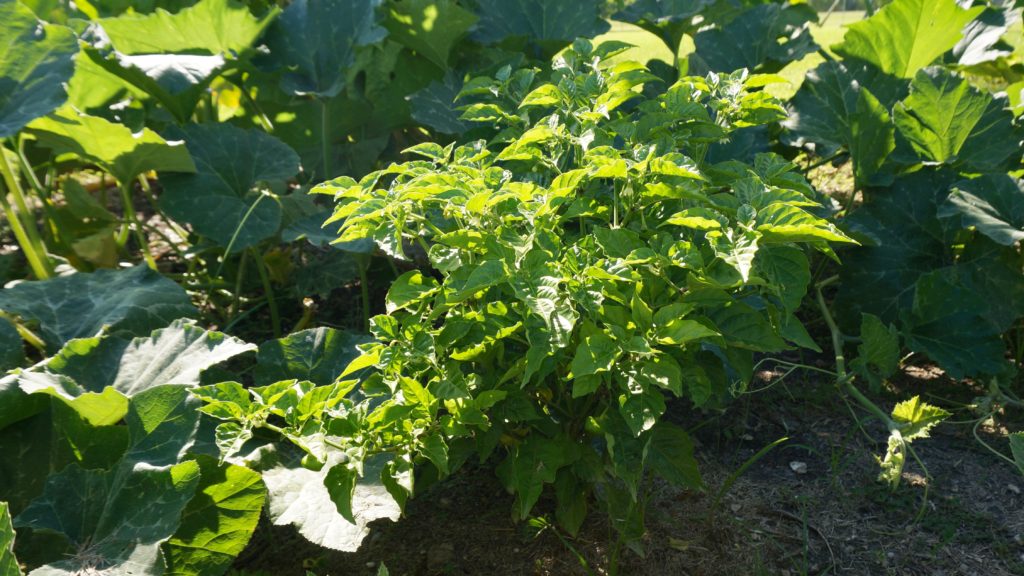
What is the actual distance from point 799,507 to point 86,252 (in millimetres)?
2158

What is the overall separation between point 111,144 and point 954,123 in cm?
216

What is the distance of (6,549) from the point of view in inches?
48.1

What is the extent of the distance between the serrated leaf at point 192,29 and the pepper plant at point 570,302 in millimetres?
1159

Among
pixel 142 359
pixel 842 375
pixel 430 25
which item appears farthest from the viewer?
pixel 430 25

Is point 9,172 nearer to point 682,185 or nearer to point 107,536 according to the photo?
point 107,536

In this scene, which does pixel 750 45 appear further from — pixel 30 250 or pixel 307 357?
pixel 30 250

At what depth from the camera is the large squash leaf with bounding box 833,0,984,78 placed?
2.38m

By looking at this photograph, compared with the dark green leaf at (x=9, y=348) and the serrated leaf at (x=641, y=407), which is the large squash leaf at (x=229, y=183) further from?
the serrated leaf at (x=641, y=407)

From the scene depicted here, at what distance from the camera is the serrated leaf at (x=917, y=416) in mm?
1618

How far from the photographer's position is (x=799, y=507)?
1.89 metres

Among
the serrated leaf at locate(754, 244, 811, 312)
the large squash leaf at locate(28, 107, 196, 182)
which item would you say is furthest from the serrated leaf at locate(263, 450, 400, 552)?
the large squash leaf at locate(28, 107, 196, 182)

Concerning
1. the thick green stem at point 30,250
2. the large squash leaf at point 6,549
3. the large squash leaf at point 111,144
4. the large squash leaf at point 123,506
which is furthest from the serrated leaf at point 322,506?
the thick green stem at point 30,250

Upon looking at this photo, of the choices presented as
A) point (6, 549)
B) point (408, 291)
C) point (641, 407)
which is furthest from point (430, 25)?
point (6, 549)

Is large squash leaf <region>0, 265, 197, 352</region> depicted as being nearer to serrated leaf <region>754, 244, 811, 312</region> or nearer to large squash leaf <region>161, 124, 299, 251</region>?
large squash leaf <region>161, 124, 299, 251</region>
